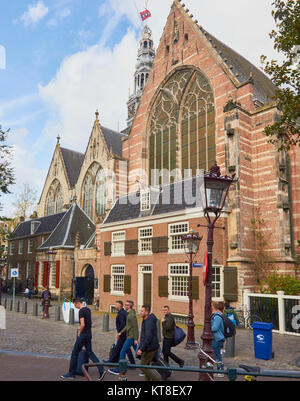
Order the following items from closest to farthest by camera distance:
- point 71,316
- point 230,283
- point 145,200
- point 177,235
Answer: point 71,316
point 230,283
point 177,235
point 145,200

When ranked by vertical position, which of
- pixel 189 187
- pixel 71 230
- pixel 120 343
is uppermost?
pixel 189 187

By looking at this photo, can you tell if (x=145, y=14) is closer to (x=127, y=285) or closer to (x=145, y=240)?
(x=145, y=240)

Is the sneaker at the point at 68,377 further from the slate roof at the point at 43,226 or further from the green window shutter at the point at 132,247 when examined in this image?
the slate roof at the point at 43,226

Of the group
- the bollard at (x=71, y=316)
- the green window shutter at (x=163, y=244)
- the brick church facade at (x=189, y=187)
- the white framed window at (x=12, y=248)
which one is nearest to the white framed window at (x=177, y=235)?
the brick church facade at (x=189, y=187)

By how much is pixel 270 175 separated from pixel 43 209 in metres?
35.4

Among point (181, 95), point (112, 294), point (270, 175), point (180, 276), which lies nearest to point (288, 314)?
point (180, 276)

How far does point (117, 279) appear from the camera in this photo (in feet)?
78.8

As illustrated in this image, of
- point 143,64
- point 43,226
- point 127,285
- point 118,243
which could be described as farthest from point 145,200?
point 143,64

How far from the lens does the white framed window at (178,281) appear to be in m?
19.5

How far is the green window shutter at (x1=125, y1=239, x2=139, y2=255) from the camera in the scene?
22.5 m

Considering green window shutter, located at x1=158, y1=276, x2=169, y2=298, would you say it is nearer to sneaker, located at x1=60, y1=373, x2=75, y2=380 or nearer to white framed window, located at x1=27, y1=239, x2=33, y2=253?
sneaker, located at x1=60, y1=373, x2=75, y2=380

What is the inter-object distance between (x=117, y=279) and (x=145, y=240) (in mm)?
3803

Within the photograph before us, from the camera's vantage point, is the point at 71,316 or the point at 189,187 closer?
the point at 71,316
